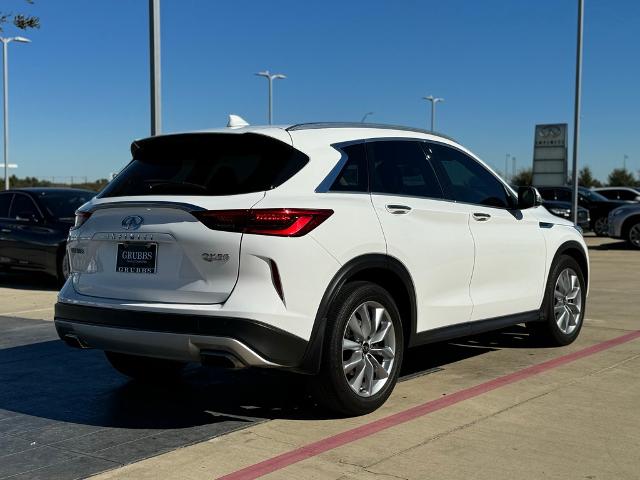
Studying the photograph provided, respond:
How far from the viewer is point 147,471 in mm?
4020

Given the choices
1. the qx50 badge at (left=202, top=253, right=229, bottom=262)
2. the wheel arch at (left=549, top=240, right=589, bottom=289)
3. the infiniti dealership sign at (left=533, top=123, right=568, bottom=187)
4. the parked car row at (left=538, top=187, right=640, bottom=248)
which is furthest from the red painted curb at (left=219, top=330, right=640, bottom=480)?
the infiniti dealership sign at (left=533, top=123, right=568, bottom=187)

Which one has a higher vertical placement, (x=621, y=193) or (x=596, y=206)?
(x=621, y=193)

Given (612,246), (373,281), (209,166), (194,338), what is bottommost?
(612,246)

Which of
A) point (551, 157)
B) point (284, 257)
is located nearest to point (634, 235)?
point (551, 157)

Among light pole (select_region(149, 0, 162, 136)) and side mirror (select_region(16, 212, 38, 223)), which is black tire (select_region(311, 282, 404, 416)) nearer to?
light pole (select_region(149, 0, 162, 136))

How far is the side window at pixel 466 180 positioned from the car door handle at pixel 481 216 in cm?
12

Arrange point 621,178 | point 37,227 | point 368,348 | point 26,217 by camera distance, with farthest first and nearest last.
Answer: point 621,178 → point 26,217 → point 37,227 → point 368,348

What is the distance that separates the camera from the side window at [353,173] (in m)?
4.96

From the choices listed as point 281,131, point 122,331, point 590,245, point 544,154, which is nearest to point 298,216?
point 281,131

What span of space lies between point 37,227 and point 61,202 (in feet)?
2.16

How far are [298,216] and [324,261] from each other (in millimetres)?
309

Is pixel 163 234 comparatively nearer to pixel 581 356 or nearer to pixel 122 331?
pixel 122 331

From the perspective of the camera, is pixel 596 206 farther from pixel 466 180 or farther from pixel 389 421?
pixel 389 421

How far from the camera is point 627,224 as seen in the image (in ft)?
66.8
